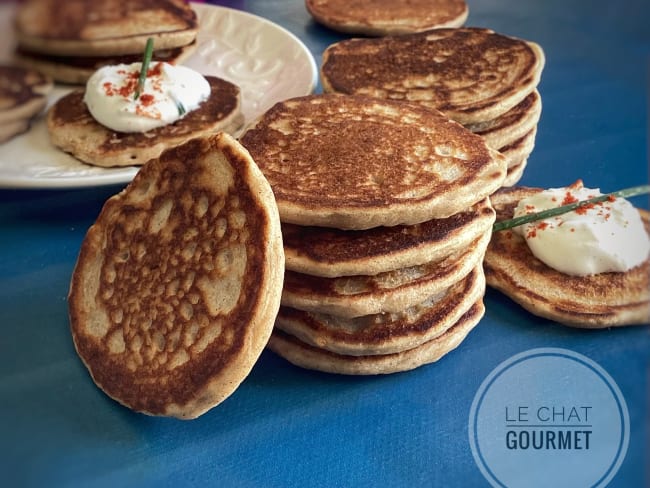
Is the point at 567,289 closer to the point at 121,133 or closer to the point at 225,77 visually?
the point at 121,133

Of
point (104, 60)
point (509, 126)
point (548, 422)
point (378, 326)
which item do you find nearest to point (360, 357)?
point (378, 326)

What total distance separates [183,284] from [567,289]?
0.94 m

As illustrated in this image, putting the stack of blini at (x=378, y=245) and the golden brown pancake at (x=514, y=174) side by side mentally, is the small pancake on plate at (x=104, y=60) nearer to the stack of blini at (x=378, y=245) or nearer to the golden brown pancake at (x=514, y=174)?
the stack of blini at (x=378, y=245)

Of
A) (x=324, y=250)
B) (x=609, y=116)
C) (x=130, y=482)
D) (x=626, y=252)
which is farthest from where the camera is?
(x=609, y=116)

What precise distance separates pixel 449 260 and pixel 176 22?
147cm

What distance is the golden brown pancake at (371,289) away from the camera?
1429 mm

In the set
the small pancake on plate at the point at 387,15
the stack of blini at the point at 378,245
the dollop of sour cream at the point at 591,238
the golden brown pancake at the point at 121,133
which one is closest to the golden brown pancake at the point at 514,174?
the dollop of sour cream at the point at 591,238

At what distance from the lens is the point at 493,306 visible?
1.75 m

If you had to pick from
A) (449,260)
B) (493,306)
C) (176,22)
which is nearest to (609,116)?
(493,306)

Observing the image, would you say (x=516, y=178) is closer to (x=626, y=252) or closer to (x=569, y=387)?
(x=626, y=252)

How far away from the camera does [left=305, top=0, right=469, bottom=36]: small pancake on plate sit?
125 inches

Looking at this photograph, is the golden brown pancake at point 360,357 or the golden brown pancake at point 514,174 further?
the golden brown pancake at point 514,174

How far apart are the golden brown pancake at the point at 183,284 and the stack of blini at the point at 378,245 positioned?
139 mm

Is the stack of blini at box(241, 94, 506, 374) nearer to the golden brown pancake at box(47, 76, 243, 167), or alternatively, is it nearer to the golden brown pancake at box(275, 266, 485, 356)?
the golden brown pancake at box(275, 266, 485, 356)
